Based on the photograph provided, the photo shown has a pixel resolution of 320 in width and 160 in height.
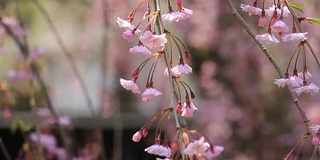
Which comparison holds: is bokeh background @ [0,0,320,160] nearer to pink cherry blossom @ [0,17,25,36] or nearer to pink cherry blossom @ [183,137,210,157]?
pink cherry blossom @ [0,17,25,36]

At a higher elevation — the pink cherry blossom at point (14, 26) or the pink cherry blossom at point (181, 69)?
the pink cherry blossom at point (181, 69)

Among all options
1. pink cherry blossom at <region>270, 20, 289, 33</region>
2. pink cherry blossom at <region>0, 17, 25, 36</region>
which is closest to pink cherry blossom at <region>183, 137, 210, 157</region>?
pink cherry blossom at <region>270, 20, 289, 33</region>

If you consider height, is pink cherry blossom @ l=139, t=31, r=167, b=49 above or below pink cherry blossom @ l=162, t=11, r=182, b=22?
below

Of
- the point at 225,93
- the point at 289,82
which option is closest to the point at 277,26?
the point at 289,82

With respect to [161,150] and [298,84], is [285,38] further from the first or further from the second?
[161,150]

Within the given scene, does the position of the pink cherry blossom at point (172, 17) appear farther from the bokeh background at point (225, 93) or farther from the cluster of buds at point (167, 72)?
the bokeh background at point (225, 93)

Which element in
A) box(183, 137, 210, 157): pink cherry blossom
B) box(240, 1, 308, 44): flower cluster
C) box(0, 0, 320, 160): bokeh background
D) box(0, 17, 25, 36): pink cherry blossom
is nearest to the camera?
box(183, 137, 210, 157): pink cherry blossom

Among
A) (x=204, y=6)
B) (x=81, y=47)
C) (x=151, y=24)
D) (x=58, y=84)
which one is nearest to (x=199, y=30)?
(x=204, y=6)

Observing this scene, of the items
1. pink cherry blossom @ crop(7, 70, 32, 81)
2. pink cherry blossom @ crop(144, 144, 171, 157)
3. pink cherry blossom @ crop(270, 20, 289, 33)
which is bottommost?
pink cherry blossom @ crop(7, 70, 32, 81)

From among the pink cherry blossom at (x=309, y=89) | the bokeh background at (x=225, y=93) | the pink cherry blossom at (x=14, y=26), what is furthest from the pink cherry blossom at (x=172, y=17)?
the bokeh background at (x=225, y=93)
